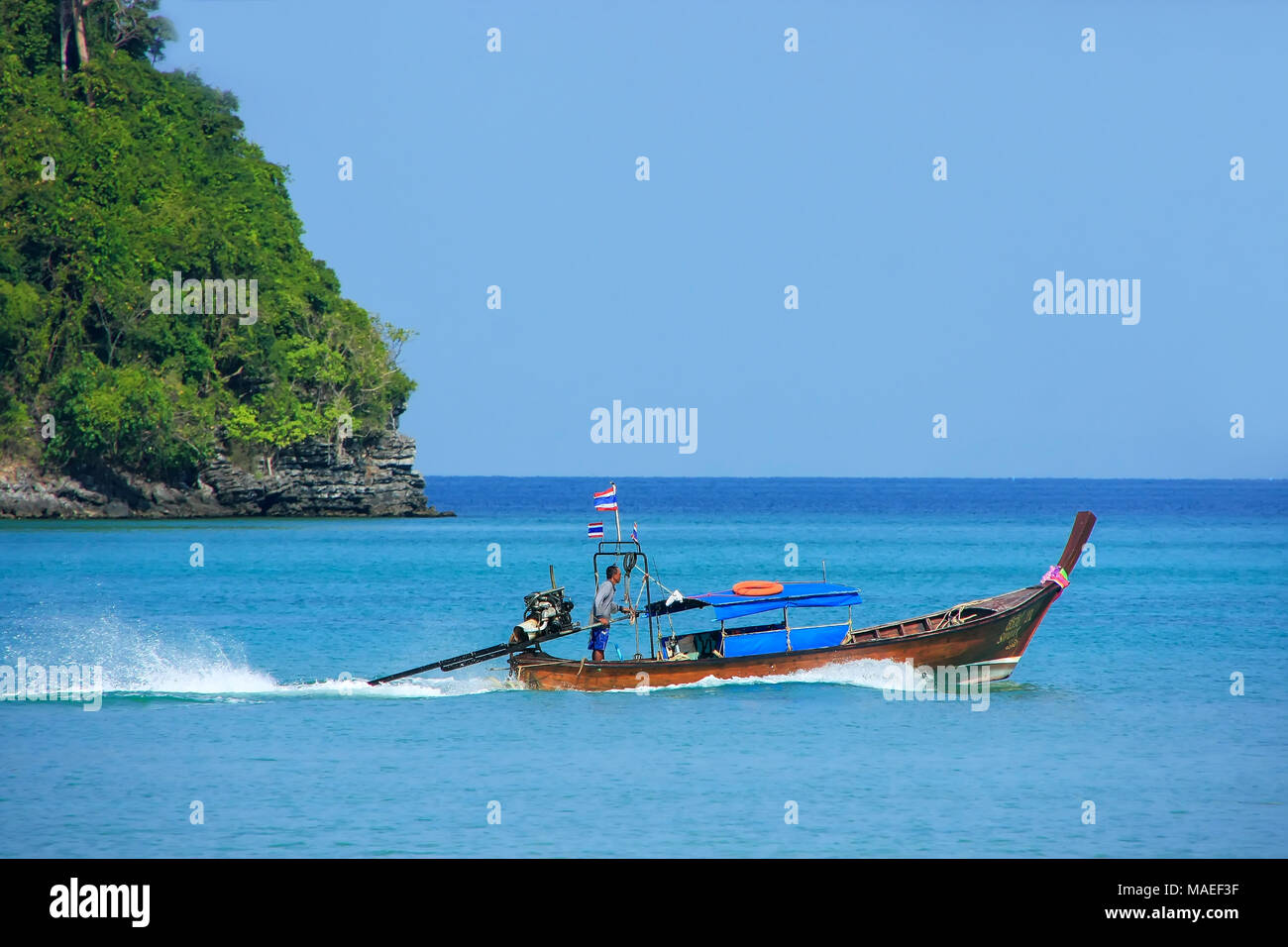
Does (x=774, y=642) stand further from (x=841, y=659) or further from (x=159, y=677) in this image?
(x=159, y=677)

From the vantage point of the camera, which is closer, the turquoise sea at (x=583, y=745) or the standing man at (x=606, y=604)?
the turquoise sea at (x=583, y=745)

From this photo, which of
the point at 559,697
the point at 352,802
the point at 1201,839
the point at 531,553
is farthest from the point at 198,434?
the point at 1201,839

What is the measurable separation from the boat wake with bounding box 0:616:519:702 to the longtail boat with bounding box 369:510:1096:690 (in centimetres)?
120

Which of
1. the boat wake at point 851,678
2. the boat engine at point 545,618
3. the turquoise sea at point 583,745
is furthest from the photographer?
the boat wake at point 851,678

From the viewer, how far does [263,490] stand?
84.9m

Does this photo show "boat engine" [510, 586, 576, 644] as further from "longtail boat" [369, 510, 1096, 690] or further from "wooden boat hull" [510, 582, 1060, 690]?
"wooden boat hull" [510, 582, 1060, 690]

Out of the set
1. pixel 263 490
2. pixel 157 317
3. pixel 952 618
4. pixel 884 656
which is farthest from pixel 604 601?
pixel 263 490

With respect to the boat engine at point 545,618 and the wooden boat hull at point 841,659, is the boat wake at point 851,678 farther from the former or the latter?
the boat engine at point 545,618

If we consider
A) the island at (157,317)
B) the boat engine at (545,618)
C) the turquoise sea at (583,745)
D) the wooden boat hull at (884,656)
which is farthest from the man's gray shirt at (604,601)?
the island at (157,317)

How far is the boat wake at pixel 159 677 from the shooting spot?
85.6 ft

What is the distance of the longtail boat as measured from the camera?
25.1 meters

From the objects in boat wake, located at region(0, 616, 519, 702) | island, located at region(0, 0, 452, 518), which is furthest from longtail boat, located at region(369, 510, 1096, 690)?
island, located at region(0, 0, 452, 518)

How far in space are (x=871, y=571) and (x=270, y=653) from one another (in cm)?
3208

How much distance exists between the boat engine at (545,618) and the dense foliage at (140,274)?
55429 mm
